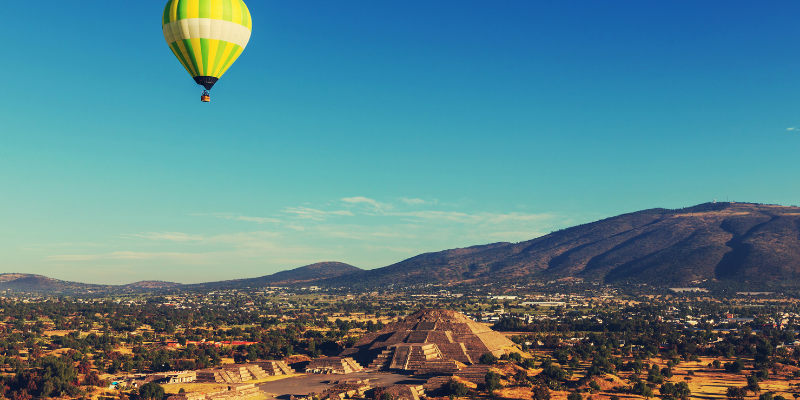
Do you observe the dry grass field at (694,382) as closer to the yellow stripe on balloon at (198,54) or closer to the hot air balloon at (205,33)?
the hot air balloon at (205,33)

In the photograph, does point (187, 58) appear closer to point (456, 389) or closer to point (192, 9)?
point (192, 9)

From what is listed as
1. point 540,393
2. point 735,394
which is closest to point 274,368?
point 540,393

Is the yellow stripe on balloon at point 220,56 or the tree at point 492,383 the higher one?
the yellow stripe on balloon at point 220,56

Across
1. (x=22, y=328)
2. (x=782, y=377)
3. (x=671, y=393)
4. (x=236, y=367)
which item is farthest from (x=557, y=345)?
(x=22, y=328)

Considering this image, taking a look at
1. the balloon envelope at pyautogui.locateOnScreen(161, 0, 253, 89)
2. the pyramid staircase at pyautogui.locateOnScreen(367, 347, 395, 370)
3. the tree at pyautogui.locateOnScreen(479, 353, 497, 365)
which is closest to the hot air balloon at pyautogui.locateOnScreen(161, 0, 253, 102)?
the balloon envelope at pyautogui.locateOnScreen(161, 0, 253, 89)

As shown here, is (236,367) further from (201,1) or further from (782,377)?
(782,377)

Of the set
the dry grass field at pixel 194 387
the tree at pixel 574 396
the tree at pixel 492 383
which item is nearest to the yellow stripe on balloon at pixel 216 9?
the dry grass field at pixel 194 387
